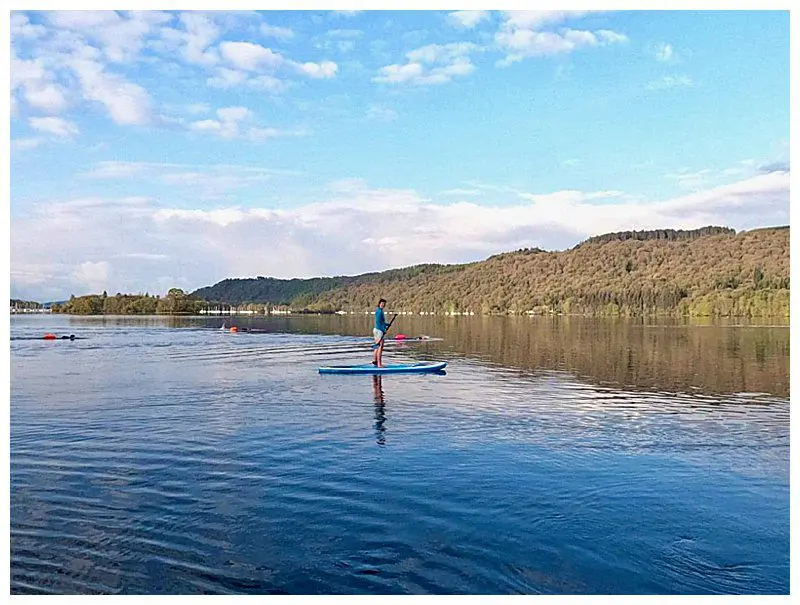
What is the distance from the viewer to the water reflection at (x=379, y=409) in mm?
17297

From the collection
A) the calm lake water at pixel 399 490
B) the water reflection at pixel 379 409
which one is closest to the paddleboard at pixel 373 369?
the water reflection at pixel 379 409

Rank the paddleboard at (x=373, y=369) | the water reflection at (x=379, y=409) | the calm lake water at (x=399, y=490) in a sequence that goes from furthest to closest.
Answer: the paddleboard at (x=373, y=369), the water reflection at (x=379, y=409), the calm lake water at (x=399, y=490)

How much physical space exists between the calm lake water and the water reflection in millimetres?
110

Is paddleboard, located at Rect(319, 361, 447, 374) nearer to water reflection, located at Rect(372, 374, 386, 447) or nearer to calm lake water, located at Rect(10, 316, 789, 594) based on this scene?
water reflection, located at Rect(372, 374, 386, 447)

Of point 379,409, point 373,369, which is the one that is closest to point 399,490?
point 379,409

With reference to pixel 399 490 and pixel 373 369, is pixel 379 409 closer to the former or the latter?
pixel 399 490

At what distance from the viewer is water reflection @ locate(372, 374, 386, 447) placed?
56.7 feet

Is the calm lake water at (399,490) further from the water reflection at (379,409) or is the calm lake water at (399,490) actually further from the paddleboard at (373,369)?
the paddleboard at (373,369)

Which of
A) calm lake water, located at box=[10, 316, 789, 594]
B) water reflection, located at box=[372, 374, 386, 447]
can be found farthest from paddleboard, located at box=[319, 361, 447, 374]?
calm lake water, located at box=[10, 316, 789, 594]

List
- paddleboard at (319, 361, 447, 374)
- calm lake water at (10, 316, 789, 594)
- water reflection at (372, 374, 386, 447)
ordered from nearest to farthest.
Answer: calm lake water at (10, 316, 789, 594) → water reflection at (372, 374, 386, 447) → paddleboard at (319, 361, 447, 374)

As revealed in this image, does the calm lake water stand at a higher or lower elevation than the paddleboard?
lower

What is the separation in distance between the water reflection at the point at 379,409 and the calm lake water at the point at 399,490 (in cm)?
11

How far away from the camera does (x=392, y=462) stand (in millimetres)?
14672

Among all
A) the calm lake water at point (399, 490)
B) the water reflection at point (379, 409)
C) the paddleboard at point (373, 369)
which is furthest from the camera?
the paddleboard at point (373, 369)
